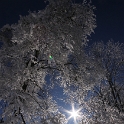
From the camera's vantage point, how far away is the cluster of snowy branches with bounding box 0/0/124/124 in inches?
228

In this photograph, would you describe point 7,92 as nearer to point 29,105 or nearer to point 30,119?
point 29,105

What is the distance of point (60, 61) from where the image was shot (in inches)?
282

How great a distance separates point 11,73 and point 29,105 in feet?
4.83

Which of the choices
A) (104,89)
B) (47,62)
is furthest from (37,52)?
(104,89)

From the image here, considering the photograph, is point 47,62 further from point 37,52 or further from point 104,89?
point 104,89

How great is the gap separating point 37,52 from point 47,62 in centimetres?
77

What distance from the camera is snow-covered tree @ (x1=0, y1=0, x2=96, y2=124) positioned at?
5648mm

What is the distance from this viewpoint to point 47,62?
7.99m

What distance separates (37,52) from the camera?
7711 mm

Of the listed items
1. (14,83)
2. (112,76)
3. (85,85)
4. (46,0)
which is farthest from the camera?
(112,76)

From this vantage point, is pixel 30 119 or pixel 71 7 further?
pixel 71 7

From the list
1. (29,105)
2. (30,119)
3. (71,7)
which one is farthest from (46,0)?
(30,119)

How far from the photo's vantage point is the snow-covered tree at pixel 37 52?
565 cm

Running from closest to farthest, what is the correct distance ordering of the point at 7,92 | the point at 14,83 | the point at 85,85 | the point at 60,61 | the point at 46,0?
the point at 7,92 < the point at 14,83 < the point at 60,61 < the point at 85,85 < the point at 46,0
